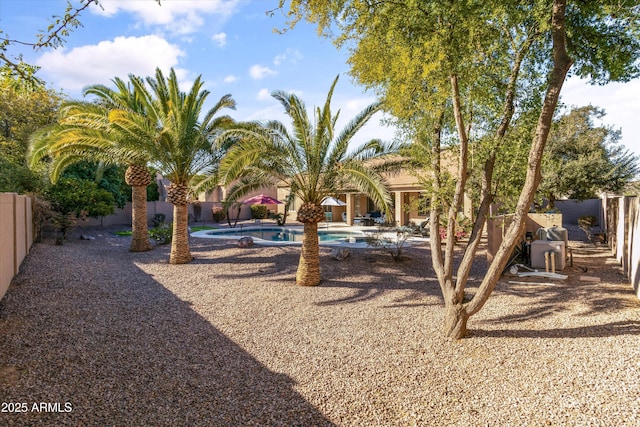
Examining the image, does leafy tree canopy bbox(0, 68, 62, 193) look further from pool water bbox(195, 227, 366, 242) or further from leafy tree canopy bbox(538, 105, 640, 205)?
leafy tree canopy bbox(538, 105, 640, 205)

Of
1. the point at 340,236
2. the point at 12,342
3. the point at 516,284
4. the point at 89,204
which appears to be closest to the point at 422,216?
the point at 340,236

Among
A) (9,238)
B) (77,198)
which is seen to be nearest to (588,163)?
(9,238)

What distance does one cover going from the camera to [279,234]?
24531 mm

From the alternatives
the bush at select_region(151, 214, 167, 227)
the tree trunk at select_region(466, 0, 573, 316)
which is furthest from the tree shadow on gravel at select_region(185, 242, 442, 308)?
the bush at select_region(151, 214, 167, 227)

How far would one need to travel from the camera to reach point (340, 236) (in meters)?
21.5

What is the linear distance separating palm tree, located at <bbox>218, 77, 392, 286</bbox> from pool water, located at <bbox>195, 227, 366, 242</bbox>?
32.5ft

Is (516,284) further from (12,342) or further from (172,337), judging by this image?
(12,342)

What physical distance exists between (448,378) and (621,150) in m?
27.3

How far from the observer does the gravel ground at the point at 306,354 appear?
14.0 feet

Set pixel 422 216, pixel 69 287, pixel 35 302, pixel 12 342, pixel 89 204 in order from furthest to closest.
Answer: pixel 422 216 → pixel 89 204 → pixel 69 287 → pixel 35 302 → pixel 12 342

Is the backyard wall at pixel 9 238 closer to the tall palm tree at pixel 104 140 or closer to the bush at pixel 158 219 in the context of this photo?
the tall palm tree at pixel 104 140

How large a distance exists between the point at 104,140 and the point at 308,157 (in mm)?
7679

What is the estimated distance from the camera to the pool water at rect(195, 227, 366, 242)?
2114 cm

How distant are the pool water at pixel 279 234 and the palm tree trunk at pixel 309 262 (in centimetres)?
981
